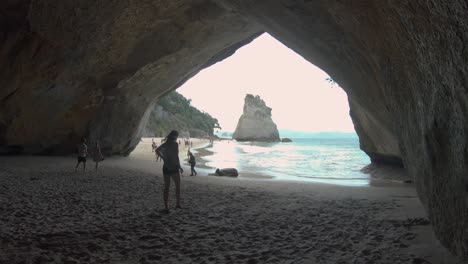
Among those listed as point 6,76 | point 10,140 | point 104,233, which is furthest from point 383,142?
point 10,140

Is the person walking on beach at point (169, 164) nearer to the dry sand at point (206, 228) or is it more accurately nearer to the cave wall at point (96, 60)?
the dry sand at point (206, 228)

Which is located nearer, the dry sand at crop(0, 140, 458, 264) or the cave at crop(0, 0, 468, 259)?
the cave at crop(0, 0, 468, 259)

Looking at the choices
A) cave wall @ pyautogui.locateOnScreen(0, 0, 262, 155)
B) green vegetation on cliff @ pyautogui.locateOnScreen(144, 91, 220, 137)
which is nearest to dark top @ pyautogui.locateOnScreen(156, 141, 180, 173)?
cave wall @ pyautogui.locateOnScreen(0, 0, 262, 155)

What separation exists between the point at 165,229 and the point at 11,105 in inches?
467

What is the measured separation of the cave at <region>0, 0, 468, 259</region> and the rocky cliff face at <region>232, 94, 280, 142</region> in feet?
242

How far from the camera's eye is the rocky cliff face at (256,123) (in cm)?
9406

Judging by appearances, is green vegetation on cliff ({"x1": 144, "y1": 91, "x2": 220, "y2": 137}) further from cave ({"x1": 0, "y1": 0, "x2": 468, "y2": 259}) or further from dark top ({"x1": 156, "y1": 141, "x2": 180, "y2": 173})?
dark top ({"x1": 156, "y1": 141, "x2": 180, "y2": 173})

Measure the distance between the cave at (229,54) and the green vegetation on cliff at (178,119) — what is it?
49878mm

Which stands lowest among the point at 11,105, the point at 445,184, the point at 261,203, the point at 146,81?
the point at 261,203

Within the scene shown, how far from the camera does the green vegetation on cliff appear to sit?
2771 inches

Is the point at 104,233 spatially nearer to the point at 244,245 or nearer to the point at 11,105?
the point at 244,245

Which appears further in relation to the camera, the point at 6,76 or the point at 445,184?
the point at 6,76

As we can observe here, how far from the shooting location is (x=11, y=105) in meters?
13.9

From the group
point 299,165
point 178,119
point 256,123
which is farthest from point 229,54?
point 256,123
